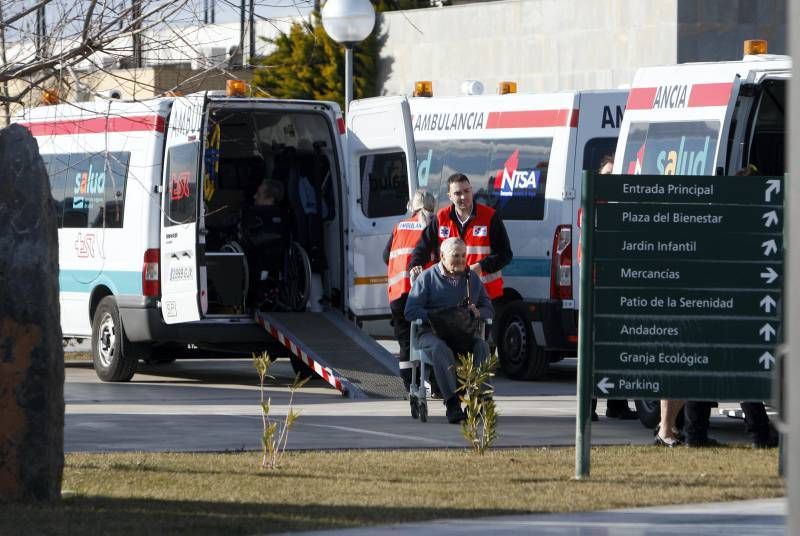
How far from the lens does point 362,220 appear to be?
16281mm

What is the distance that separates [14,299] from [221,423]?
4113 mm

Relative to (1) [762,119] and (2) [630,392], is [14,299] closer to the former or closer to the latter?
(2) [630,392]

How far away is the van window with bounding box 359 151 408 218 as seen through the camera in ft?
53.1

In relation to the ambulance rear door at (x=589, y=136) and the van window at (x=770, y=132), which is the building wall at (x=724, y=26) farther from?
the van window at (x=770, y=132)

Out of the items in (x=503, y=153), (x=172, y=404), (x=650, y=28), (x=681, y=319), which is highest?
(x=650, y=28)

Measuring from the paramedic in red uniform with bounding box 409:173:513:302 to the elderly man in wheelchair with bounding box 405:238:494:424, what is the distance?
1.02 meters

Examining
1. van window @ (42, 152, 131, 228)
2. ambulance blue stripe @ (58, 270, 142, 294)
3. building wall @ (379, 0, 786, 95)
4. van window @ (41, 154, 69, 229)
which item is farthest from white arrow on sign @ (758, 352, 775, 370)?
building wall @ (379, 0, 786, 95)

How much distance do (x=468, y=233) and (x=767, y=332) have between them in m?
4.00

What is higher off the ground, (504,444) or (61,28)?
(61,28)

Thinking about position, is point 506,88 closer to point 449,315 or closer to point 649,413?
point 449,315

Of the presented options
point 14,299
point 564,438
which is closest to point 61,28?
point 14,299

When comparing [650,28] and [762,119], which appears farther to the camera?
[650,28]

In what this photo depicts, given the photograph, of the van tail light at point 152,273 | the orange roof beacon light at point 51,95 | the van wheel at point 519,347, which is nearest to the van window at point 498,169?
the van wheel at point 519,347

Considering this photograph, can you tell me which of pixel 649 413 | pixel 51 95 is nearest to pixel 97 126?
pixel 51 95
